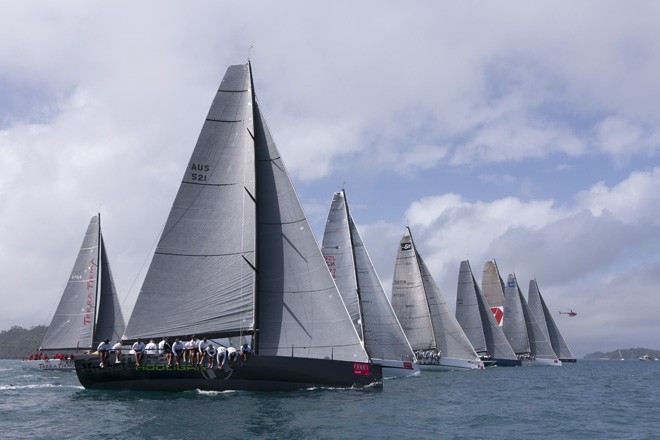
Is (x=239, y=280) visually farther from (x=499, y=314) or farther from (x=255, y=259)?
(x=499, y=314)

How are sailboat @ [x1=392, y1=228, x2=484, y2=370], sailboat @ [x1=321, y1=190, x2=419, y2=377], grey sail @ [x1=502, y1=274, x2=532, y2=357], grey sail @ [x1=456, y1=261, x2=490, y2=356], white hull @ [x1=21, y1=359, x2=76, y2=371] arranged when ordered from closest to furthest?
1. sailboat @ [x1=321, y1=190, x2=419, y2=377]
2. sailboat @ [x1=392, y1=228, x2=484, y2=370]
3. white hull @ [x1=21, y1=359, x2=76, y2=371]
4. grey sail @ [x1=456, y1=261, x2=490, y2=356]
5. grey sail @ [x1=502, y1=274, x2=532, y2=357]

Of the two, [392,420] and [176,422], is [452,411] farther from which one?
[176,422]

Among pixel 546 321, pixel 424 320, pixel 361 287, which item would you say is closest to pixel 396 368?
pixel 361 287

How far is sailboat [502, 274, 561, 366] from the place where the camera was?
74.1 meters

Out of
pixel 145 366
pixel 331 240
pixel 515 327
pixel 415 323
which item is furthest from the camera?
pixel 515 327

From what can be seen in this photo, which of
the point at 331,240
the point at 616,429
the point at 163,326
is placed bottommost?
the point at 616,429

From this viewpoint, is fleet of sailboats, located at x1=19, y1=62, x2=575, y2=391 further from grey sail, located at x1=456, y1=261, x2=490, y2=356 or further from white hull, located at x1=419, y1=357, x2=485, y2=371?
grey sail, located at x1=456, y1=261, x2=490, y2=356

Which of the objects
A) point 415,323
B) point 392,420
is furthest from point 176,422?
point 415,323

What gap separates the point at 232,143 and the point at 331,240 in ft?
52.3

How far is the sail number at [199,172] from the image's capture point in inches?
1032

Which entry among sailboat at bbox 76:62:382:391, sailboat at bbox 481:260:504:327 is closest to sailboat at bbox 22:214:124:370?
sailboat at bbox 76:62:382:391

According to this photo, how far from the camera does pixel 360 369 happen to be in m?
25.1

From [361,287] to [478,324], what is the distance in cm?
2377

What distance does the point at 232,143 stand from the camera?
26812mm
